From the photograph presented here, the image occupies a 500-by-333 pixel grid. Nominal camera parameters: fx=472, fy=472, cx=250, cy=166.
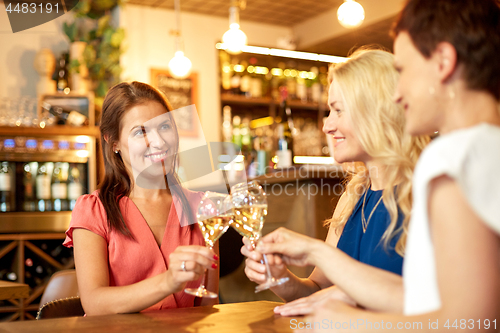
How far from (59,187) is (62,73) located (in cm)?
112

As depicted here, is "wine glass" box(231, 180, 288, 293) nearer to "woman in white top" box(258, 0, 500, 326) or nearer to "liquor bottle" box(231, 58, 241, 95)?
"woman in white top" box(258, 0, 500, 326)

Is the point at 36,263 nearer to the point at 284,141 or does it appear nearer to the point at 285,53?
the point at 284,141

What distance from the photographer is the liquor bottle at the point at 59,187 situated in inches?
159

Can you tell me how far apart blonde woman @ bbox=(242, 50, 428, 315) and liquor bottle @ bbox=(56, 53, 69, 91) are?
3.56 metres

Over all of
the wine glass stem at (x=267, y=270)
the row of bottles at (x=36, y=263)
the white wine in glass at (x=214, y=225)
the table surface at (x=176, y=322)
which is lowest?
the row of bottles at (x=36, y=263)

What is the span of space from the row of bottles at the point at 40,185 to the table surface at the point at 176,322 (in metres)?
3.20

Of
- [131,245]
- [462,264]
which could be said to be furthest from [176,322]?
[462,264]

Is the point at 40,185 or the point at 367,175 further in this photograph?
the point at 40,185

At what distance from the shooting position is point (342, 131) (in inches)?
56.0

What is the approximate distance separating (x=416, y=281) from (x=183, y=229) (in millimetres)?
1011

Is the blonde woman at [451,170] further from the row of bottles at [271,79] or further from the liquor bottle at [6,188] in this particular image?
the row of bottles at [271,79]

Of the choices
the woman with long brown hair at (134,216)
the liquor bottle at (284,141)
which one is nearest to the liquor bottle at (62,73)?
the liquor bottle at (284,141)

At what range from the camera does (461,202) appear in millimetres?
601

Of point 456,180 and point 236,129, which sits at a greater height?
point 236,129
